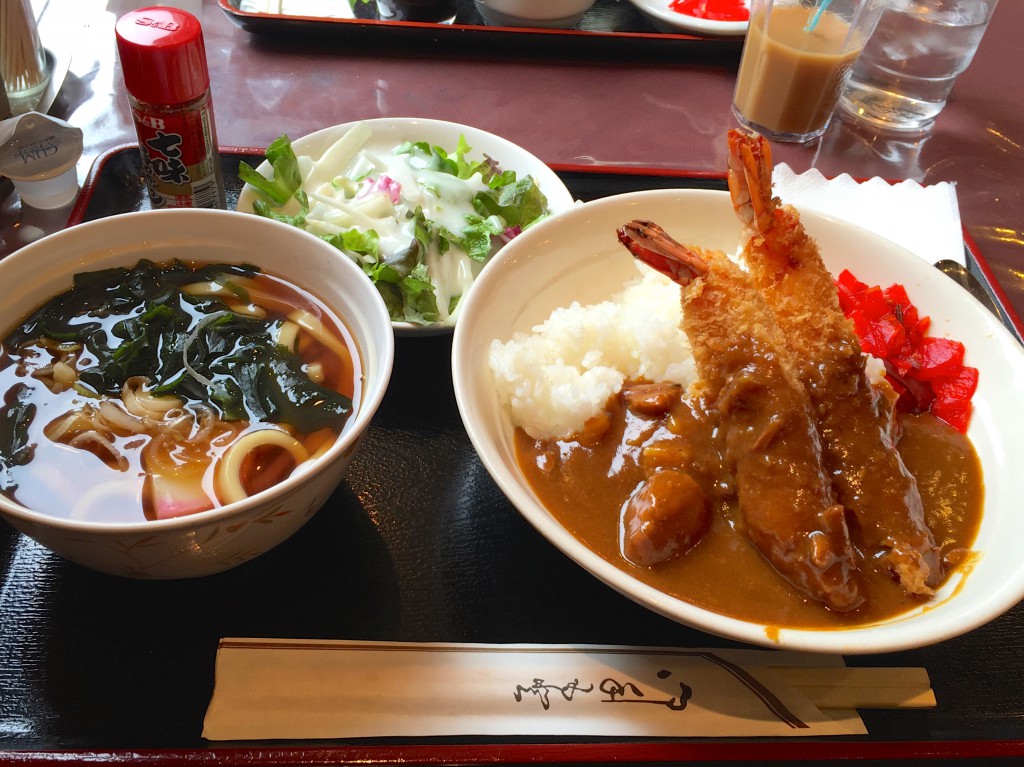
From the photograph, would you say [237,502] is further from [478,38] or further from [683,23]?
[683,23]

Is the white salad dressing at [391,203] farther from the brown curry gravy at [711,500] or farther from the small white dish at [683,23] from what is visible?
the small white dish at [683,23]

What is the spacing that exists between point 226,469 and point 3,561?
53cm

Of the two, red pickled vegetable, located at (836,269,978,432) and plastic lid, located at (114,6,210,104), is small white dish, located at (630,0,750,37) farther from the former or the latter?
plastic lid, located at (114,6,210,104)

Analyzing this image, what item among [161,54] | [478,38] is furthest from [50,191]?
[478,38]

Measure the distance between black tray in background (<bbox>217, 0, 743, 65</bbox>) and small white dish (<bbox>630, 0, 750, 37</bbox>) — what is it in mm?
26

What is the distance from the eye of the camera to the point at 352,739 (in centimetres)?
136

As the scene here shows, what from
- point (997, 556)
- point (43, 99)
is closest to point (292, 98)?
point (43, 99)

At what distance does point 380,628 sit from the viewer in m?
1.58

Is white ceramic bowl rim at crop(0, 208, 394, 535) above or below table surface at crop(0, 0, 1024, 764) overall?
above

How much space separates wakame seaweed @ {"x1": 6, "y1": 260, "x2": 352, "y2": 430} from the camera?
1.66m

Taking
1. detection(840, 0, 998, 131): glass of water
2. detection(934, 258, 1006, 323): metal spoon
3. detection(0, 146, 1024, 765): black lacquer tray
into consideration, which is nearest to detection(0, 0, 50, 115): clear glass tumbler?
detection(0, 146, 1024, 765): black lacquer tray

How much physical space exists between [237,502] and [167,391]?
0.45 metres

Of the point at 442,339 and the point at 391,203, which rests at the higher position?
the point at 391,203

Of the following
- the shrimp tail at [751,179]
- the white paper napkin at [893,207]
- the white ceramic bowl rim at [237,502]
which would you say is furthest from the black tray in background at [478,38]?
the white ceramic bowl rim at [237,502]
